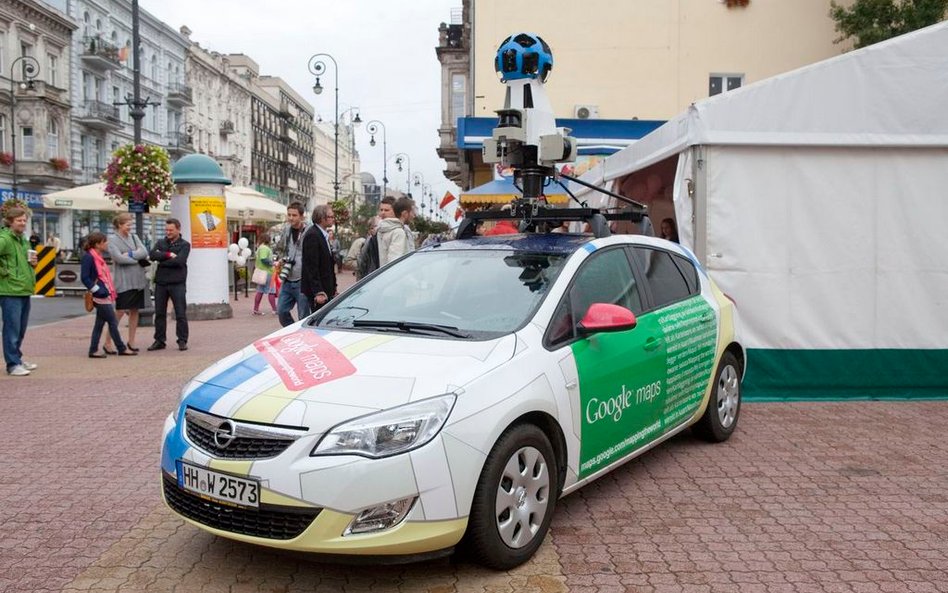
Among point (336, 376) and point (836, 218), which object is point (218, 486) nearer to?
point (336, 376)

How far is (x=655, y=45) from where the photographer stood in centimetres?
2508

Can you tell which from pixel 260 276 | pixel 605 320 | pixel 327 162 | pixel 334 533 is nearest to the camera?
A: pixel 334 533

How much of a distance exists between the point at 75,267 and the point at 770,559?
24521 mm

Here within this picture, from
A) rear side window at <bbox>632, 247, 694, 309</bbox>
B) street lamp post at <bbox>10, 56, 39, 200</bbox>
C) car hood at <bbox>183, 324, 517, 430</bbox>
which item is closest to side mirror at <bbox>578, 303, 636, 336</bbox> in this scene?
car hood at <bbox>183, 324, 517, 430</bbox>

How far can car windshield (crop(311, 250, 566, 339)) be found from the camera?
4344 mm

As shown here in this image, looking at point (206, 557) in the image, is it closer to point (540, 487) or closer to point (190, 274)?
point (540, 487)

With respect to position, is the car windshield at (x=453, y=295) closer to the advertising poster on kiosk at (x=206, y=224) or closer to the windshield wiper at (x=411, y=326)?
the windshield wiper at (x=411, y=326)

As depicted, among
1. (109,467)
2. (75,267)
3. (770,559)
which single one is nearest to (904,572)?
(770,559)

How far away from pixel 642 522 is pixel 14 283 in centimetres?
765

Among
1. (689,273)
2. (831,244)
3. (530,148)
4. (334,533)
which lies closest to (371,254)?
(530,148)

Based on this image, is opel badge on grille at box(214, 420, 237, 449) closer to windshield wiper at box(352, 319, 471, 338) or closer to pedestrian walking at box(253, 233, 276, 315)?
windshield wiper at box(352, 319, 471, 338)

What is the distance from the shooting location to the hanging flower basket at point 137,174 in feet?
52.4

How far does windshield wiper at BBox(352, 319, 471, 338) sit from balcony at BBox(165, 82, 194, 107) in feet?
198

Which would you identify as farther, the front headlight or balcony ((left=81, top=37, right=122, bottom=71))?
balcony ((left=81, top=37, right=122, bottom=71))
